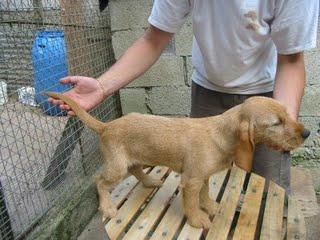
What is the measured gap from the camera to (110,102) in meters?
4.20

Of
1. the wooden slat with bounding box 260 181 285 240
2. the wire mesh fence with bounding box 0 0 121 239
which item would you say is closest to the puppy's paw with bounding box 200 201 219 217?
the wooden slat with bounding box 260 181 285 240

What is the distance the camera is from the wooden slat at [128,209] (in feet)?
6.60

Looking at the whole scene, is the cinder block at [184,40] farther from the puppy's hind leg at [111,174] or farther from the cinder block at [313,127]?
the puppy's hind leg at [111,174]

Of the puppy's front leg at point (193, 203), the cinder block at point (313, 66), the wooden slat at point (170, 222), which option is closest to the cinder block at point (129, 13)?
the cinder block at point (313, 66)

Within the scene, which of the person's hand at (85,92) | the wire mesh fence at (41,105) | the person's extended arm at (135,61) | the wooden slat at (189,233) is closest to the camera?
the wooden slat at (189,233)

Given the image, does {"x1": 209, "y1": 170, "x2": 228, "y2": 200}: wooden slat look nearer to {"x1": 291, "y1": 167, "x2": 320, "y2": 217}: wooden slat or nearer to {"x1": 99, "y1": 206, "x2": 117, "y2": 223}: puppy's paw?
{"x1": 99, "y1": 206, "x2": 117, "y2": 223}: puppy's paw

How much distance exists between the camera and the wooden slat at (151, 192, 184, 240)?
6.43ft

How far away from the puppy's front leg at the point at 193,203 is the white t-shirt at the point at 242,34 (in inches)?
26.4

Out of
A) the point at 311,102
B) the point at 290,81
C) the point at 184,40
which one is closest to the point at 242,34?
the point at 290,81

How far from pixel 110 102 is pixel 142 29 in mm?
712

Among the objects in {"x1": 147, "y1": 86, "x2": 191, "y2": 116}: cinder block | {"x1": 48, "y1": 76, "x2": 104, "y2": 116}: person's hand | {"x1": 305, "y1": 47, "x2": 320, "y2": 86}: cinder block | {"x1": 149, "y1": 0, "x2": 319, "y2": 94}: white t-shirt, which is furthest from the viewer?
{"x1": 147, "y1": 86, "x2": 191, "y2": 116}: cinder block

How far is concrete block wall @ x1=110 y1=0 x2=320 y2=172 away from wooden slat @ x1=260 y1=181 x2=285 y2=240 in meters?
1.88

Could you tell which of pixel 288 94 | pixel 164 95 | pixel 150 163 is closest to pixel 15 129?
pixel 164 95

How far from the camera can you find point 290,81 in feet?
6.99
